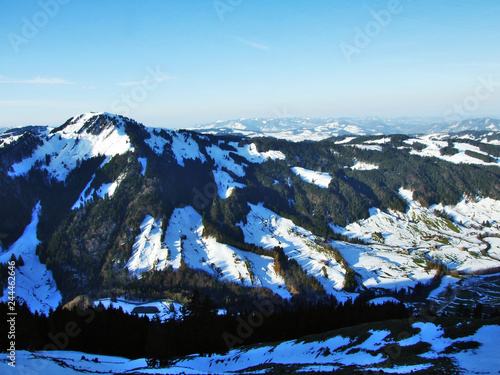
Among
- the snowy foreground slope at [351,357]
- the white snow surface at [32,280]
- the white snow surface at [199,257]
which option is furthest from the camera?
the white snow surface at [199,257]

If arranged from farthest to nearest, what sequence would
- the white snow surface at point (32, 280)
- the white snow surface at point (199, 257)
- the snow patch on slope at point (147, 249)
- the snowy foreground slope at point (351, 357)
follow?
the snow patch on slope at point (147, 249) < the white snow surface at point (199, 257) < the white snow surface at point (32, 280) < the snowy foreground slope at point (351, 357)

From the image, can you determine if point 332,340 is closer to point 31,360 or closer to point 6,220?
point 31,360

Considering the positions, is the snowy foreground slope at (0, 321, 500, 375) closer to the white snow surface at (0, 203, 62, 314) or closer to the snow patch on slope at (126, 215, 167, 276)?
the snow patch on slope at (126, 215, 167, 276)

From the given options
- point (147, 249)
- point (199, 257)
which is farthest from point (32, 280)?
point (199, 257)

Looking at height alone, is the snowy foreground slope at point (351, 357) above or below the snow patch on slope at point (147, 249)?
above

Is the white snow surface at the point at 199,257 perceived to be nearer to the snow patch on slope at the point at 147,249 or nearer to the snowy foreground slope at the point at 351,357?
the snow patch on slope at the point at 147,249

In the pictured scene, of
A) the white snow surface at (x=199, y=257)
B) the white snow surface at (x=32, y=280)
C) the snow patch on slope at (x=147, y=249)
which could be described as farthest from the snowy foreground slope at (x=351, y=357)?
the white snow surface at (x=32, y=280)
